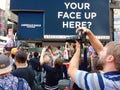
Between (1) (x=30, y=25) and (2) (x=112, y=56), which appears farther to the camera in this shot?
(1) (x=30, y=25)

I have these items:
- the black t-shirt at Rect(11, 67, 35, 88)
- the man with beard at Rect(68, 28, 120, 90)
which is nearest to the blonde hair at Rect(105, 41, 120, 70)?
the man with beard at Rect(68, 28, 120, 90)

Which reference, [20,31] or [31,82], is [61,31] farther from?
[31,82]

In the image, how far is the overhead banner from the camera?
80.0ft

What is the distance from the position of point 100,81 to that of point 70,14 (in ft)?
68.8

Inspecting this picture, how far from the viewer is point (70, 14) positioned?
24125mm

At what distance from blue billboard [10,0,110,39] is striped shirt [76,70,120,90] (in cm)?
2065

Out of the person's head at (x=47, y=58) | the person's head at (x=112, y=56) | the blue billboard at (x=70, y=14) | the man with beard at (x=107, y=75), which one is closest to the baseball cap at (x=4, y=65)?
the man with beard at (x=107, y=75)

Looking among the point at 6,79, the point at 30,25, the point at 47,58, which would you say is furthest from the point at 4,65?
the point at 30,25

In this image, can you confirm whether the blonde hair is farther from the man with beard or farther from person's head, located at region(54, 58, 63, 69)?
person's head, located at region(54, 58, 63, 69)

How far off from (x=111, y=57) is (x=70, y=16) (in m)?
21.0

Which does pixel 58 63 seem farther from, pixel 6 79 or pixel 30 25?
pixel 30 25

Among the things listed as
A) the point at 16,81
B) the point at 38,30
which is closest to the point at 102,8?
the point at 38,30

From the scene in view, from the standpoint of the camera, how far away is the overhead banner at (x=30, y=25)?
80.0ft

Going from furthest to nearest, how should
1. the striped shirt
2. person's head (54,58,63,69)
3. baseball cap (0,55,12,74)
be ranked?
person's head (54,58,63,69), baseball cap (0,55,12,74), the striped shirt
